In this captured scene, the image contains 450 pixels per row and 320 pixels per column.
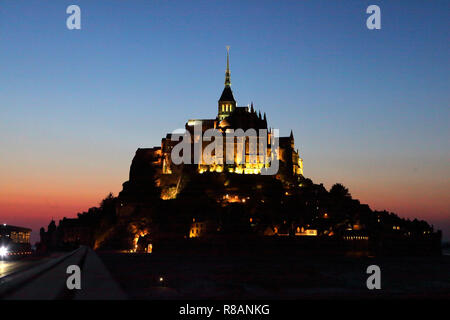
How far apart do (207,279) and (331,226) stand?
6022cm

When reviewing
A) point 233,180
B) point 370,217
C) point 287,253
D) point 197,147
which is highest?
point 197,147

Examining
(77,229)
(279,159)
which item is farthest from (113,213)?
(279,159)

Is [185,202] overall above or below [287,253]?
above

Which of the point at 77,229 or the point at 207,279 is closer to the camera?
the point at 207,279

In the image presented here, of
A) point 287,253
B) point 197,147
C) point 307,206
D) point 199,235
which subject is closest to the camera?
point 287,253

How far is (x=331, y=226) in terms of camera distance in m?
89.1

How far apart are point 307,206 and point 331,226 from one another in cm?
656
